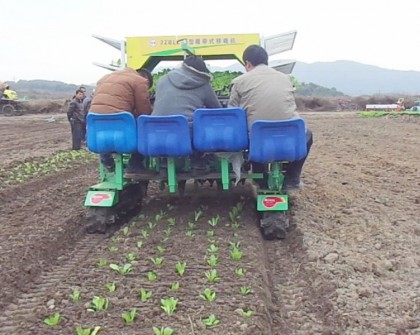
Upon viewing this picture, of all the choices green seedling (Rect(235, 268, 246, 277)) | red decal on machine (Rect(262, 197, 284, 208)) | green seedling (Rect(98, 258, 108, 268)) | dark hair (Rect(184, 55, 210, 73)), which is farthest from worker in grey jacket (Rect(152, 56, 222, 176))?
green seedling (Rect(235, 268, 246, 277))

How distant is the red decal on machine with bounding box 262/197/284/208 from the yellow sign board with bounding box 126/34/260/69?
10.1 feet

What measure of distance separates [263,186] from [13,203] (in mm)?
3235

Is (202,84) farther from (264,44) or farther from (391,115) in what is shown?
(391,115)

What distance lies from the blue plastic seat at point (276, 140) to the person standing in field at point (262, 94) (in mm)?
303

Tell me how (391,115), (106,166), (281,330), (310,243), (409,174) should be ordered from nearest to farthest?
1. (281,330)
2. (310,243)
3. (106,166)
4. (409,174)
5. (391,115)

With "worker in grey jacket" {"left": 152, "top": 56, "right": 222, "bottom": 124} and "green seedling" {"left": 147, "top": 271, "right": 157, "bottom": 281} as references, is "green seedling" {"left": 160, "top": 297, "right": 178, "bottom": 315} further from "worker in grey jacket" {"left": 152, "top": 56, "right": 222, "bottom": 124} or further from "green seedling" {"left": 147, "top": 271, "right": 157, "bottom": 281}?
"worker in grey jacket" {"left": 152, "top": 56, "right": 222, "bottom": 124}

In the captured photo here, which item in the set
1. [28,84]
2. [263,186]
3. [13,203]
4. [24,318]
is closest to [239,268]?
[24,318]

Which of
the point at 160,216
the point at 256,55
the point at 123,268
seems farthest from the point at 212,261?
the point at 256,55

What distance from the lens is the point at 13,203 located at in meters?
7.45

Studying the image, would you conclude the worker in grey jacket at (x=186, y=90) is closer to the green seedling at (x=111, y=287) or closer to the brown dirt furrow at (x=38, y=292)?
the brown dirt furrow at (x=38, y=292)

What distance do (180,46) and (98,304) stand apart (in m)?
5.15

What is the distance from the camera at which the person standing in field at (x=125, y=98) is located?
6.00 metres

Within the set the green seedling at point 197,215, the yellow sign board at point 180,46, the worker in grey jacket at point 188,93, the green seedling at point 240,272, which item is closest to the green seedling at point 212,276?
the green seedling at point 240,272

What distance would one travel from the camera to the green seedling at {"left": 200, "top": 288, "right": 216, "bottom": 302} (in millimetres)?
3686
